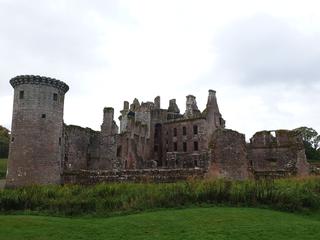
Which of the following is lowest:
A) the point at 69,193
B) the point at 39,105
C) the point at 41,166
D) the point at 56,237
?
the point at 56,237

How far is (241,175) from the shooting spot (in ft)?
107

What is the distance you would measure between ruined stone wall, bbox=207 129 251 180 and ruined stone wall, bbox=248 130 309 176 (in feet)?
24.4

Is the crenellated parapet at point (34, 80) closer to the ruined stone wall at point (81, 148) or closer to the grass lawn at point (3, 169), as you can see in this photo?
the ruined stone wall at point (81, 148)

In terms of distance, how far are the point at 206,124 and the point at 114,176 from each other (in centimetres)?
3234

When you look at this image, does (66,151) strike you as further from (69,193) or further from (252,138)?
(252,138)

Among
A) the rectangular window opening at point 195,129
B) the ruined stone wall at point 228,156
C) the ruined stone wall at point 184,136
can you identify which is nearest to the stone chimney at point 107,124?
the ruined stone wall at point 228,156

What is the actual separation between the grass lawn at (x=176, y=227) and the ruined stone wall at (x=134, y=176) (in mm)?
12805

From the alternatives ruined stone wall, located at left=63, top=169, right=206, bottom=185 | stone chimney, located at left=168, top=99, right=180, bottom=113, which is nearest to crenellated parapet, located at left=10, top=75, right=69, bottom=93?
ruined stone wall, located at left=63, top=169, right=206, bottom=185

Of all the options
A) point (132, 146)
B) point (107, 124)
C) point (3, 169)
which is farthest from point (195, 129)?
point (3, 169)

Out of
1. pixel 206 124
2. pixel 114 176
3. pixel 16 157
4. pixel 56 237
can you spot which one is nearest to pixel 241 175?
pixel 114 176

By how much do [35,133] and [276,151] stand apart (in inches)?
1162

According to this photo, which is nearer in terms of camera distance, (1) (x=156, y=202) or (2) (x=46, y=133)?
(1) (x=156, y=202)

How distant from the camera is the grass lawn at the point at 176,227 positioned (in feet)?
48.2

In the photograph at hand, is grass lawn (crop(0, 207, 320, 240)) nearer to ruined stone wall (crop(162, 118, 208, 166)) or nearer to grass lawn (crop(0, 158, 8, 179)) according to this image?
grass lawn (crop(0, 158, 8, 179))
